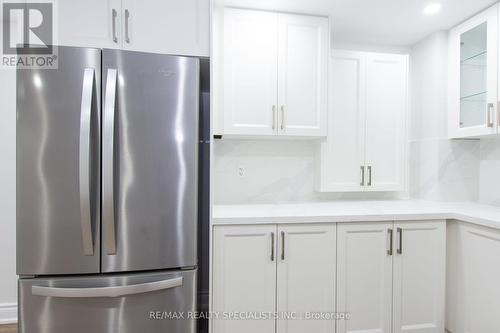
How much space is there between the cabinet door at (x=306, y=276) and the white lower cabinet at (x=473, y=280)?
32.6 inches

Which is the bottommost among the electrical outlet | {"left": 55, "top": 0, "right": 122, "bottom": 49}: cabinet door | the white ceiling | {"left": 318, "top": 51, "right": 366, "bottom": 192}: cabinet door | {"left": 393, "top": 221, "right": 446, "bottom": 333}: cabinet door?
{"left": 393, "top": 221, "right": 446, "bottom": 333}: cabinet door

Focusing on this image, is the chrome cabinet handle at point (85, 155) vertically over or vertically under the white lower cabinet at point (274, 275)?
over

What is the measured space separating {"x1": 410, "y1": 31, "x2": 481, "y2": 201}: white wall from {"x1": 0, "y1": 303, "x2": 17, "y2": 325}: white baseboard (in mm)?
3474

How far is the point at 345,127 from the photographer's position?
228 centimetres

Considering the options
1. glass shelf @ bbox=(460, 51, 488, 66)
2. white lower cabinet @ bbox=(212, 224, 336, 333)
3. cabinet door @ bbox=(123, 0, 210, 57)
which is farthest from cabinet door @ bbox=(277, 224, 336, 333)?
glass shelf @ bbox=(460, 51, 488, 66)

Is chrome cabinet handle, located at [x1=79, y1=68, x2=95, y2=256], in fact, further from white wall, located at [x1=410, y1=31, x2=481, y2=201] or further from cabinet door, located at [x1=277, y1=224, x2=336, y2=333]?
white wall, located at [x1=410, y1=31, x2=481, y2=201]

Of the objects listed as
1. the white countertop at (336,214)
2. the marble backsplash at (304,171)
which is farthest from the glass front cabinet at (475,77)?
the white countertop at (336,214)

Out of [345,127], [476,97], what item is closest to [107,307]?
[345,127]

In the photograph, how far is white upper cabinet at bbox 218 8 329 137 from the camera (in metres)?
1.94

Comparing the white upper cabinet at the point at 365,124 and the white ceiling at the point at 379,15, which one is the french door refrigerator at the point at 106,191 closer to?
the white ceiling at the point at 379,15

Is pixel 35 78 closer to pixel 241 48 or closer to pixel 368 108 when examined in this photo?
pixel 241 48

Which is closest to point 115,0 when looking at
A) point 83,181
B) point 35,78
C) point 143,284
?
point 35,78

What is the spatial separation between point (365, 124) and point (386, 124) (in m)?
0.18

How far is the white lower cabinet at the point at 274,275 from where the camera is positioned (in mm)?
1646
